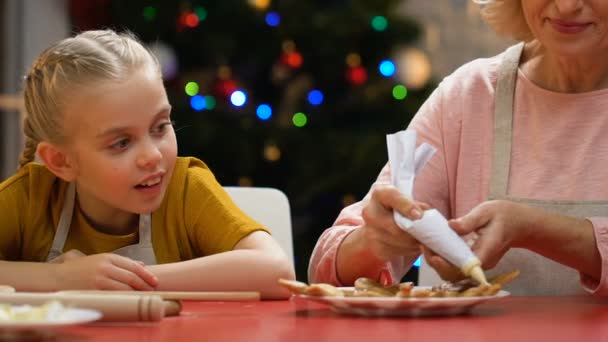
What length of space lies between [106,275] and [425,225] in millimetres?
485

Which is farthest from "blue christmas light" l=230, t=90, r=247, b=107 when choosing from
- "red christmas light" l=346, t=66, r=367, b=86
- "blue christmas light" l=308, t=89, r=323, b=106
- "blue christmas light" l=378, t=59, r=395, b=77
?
"blue christmas light" l=378, t=59, r=395, b=77

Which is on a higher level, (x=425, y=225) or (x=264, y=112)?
(x=425, y=225)

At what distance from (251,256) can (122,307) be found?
1.56 feet

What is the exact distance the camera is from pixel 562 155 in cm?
185

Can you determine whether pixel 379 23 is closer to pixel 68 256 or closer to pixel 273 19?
pixel 273 19

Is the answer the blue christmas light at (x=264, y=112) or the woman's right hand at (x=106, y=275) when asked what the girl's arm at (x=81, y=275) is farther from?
the blue christmas light at (x=264, y=112)

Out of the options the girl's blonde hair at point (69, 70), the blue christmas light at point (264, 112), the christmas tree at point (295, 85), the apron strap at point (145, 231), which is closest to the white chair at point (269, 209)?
the apron strap at point (145, 231)

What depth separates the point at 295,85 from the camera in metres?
4.06

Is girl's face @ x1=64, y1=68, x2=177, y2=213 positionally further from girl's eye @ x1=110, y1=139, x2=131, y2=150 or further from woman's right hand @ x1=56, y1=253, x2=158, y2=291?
woman's right hand @ x1=56, y1=253, x2=158, y2=291

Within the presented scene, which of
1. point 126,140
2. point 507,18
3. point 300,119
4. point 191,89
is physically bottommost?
point 300,119

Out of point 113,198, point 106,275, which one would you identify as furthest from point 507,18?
point 106,275

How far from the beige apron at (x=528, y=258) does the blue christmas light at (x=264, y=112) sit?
2.17m

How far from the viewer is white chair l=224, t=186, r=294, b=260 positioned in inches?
76.4

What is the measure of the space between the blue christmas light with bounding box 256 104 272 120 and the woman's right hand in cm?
249
